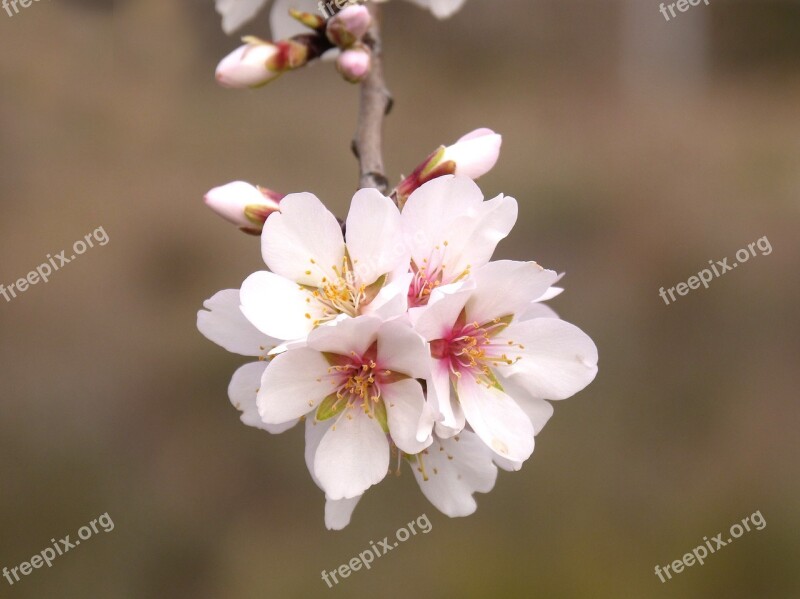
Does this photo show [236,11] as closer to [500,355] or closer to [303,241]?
[303,241]

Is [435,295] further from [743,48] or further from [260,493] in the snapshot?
[743,48]

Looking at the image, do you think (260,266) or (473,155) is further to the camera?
(260,266)

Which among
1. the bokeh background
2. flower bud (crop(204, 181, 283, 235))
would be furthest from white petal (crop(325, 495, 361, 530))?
the bokeh background

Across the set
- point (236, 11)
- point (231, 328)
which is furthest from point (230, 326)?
point (236, 11)

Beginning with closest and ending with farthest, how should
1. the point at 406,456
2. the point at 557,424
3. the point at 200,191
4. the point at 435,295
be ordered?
the point at 435,295, the point at 406,456, the point at 557,424, the point at 200,191

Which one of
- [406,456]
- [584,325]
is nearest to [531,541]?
[584,325]

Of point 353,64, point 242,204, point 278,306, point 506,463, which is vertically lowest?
point 506,463

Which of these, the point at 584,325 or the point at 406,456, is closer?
the point at 406,456
